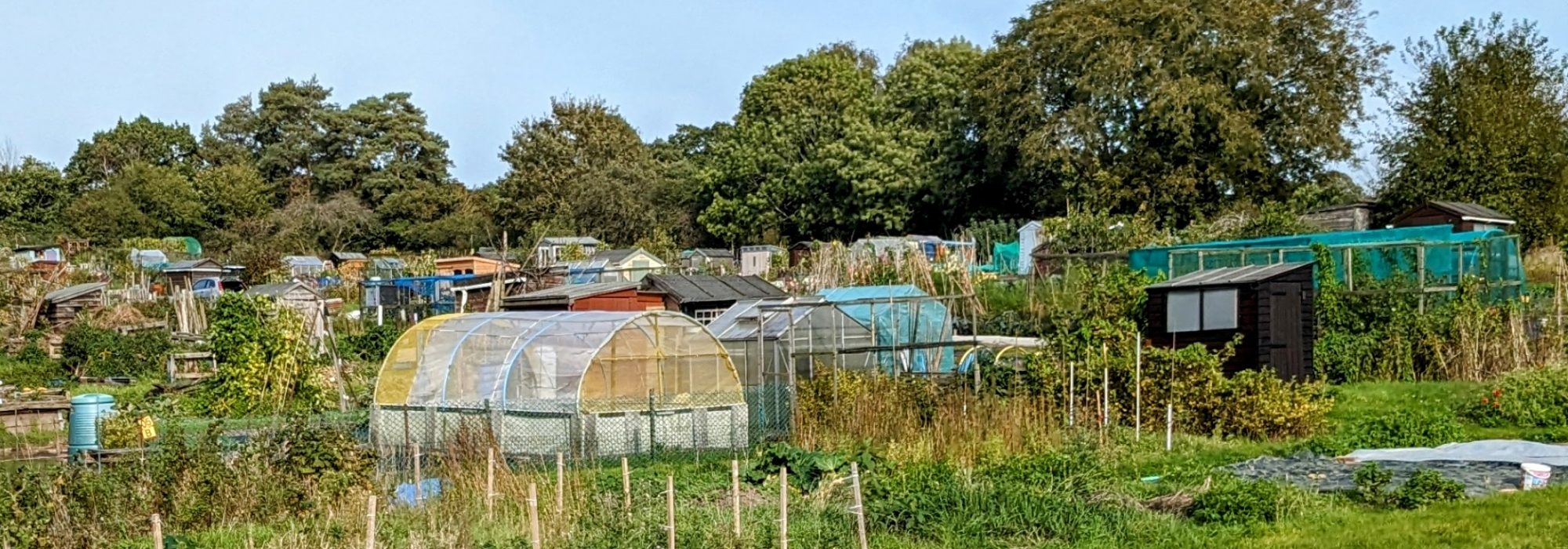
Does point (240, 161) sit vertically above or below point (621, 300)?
above

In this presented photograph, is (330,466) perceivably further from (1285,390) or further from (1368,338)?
(1368,338)

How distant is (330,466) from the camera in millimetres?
11539

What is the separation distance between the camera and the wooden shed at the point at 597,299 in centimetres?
2517

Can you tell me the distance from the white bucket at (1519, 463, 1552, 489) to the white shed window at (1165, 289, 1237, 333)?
6.80m

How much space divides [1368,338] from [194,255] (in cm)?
4935

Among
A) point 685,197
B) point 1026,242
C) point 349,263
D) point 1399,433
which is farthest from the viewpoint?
point 685,197

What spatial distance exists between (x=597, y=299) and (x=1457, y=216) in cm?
1808

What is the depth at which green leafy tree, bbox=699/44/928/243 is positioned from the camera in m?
49.8

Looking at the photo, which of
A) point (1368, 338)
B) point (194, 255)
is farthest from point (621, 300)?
point (194, 255)

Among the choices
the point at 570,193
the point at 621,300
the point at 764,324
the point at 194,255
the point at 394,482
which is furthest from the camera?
the point at 570,193

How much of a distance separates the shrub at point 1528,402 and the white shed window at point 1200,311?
3.05m

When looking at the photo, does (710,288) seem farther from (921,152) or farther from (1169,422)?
(921,152)

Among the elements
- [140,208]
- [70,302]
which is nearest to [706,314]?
[70,302]

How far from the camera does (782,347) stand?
17828 mm
